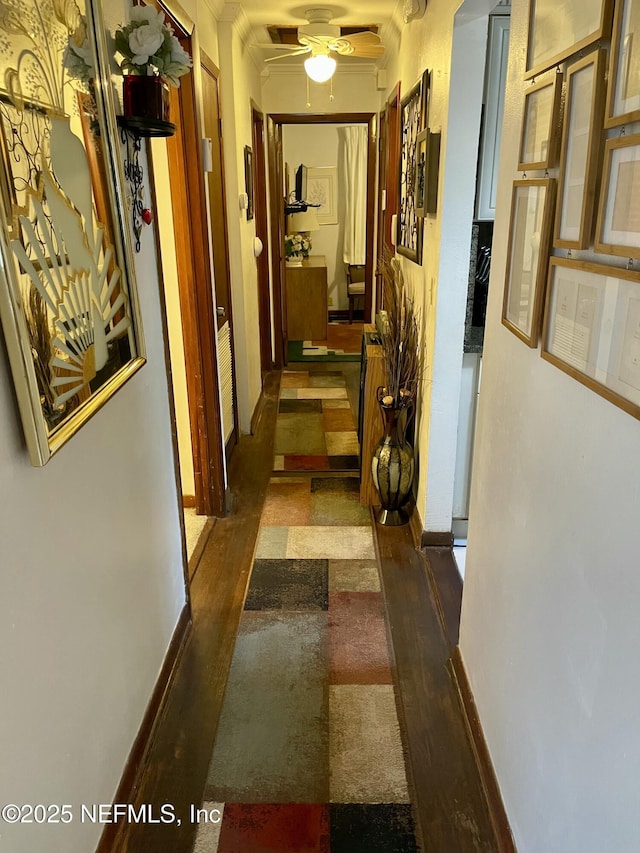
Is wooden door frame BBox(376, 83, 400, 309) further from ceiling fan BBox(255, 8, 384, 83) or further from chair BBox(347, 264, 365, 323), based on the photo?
chair BBox(347, 264, 365, 323)

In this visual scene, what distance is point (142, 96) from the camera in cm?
158

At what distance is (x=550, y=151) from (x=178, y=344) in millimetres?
2142

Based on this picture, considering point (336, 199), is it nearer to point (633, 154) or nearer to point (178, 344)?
Answer: point (178, 344)

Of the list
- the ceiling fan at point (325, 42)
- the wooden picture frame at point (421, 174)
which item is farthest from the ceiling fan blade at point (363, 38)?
the wooden picture frame at point (421, 174)

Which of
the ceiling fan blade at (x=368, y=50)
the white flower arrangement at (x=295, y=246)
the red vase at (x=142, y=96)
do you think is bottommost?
the white flower arrangement at (x=295, y=246)

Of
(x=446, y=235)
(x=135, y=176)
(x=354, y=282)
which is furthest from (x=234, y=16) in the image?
(x=354, y=282)

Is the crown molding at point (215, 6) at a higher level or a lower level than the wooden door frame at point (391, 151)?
higher

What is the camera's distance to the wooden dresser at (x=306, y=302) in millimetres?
6438

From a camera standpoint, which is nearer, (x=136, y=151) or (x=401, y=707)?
(x=136, y=151)

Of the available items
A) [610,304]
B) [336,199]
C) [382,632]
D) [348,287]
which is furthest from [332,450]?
[336,199]

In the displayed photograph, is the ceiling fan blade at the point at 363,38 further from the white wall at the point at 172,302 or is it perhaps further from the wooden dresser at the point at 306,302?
the wooden dresser at the point at 306,302

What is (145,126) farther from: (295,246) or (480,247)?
(295,246)

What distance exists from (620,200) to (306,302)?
5759 millimetres

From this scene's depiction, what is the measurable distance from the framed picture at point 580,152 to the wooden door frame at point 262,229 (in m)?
3.78
